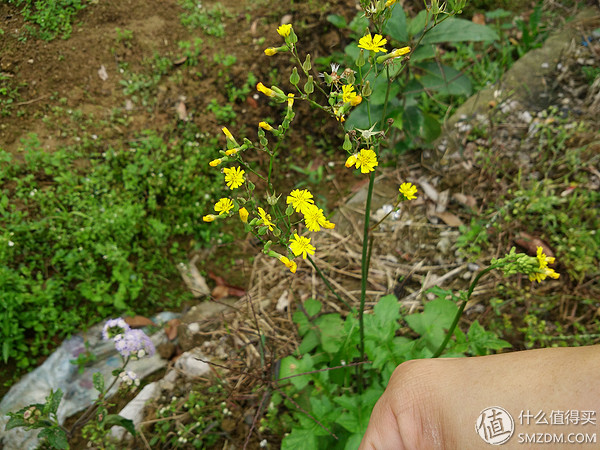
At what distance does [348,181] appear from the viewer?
3.55 m

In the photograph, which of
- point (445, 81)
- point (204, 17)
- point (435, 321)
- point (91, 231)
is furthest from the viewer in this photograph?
point (204, 17)

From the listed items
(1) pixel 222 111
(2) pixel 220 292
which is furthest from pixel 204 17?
(2) pixel 220 292

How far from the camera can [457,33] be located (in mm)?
2746

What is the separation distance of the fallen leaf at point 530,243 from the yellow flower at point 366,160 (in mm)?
1838

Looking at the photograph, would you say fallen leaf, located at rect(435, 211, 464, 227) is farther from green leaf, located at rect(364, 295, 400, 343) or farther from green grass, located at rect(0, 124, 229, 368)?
green grass, located at rect(0, 124, 229, 368)

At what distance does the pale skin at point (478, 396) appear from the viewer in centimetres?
107

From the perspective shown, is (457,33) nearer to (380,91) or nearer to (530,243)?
(380,91)

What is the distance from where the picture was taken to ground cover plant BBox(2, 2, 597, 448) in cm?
157

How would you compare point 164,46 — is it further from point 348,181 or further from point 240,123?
point 348,181

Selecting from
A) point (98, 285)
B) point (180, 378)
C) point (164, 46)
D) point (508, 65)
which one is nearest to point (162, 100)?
point (164, 46)

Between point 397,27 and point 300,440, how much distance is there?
101 inches

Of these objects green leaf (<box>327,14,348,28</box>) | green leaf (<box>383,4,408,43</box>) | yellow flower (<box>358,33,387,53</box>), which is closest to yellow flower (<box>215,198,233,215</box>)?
yellow flower (<box>358,33,387,53</box>)

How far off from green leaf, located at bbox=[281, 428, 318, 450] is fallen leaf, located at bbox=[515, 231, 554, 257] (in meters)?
1.86

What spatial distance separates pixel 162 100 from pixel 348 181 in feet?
5.66
